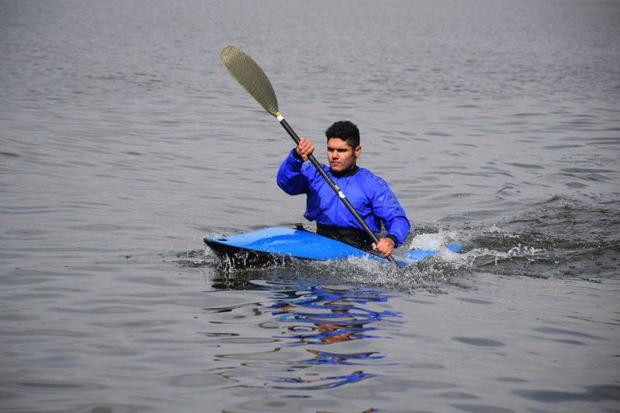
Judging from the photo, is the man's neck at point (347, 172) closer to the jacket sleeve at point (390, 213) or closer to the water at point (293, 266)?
the jacket sleeve at point (390, 213)

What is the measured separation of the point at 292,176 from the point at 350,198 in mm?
521

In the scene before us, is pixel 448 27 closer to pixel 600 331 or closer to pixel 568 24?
pixel 568 24

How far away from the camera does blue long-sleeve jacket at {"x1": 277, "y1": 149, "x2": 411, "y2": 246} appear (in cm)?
750

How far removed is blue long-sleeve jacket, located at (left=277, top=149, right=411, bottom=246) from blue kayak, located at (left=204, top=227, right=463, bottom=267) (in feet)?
0.98

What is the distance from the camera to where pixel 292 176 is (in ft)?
24.4

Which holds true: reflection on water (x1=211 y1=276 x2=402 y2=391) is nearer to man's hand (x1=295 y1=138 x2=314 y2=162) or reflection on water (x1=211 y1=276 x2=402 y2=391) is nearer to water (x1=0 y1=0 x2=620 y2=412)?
water (x1=0 y1=0 x2=620 y2=412)

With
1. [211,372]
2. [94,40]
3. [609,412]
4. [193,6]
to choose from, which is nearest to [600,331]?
[609,412]

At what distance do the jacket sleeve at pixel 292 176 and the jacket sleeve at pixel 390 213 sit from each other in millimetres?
614

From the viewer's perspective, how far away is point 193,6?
179 ft

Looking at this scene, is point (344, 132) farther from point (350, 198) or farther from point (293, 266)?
point (293, 266)

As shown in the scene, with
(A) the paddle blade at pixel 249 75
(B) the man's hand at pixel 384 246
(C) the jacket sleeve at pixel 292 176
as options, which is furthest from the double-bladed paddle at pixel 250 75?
(B) the man's hand at pixel 384 246

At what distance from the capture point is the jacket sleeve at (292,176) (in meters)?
7.35

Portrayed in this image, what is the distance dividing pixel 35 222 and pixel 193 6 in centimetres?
4742

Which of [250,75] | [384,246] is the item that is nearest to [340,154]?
[384,246]
